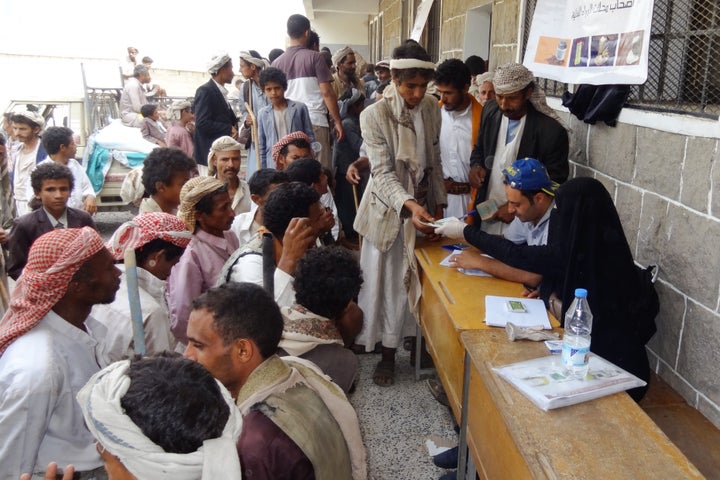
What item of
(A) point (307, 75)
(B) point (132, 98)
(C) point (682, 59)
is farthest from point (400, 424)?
(B) point (132, 98)

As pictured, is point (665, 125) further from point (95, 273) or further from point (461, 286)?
point (95, 273)

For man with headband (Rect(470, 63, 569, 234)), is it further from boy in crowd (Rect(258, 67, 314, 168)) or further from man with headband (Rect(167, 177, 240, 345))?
boy in crowd (Rect(258, 67, 314, 168))

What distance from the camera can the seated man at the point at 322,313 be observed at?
1.87 metres

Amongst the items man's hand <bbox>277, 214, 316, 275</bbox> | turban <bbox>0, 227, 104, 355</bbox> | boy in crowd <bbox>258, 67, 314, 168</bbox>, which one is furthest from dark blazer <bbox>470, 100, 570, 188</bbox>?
turban <bbox>0, 227, 104, 355</bbox>

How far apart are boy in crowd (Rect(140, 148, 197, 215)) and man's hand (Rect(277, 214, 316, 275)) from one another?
→ 136cm

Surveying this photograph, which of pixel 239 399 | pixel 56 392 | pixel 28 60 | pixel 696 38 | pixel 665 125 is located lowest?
pixel 56 392

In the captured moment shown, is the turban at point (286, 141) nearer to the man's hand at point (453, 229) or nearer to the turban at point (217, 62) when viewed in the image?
the man's hand at point (453, 229)

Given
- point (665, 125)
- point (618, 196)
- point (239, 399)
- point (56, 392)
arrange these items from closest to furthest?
1. point (239, 399)
2. point (56, 392)
3. point (665, 125)
4. point (618, 196)

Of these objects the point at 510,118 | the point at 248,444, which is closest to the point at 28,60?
the point at 510,118

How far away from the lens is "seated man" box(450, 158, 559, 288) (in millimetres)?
2691

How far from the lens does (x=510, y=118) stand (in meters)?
3.43

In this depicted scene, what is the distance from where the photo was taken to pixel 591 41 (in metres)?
3.20

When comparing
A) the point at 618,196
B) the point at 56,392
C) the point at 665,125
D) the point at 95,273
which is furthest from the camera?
the point at 618,196

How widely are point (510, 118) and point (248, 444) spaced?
274 centimetres
